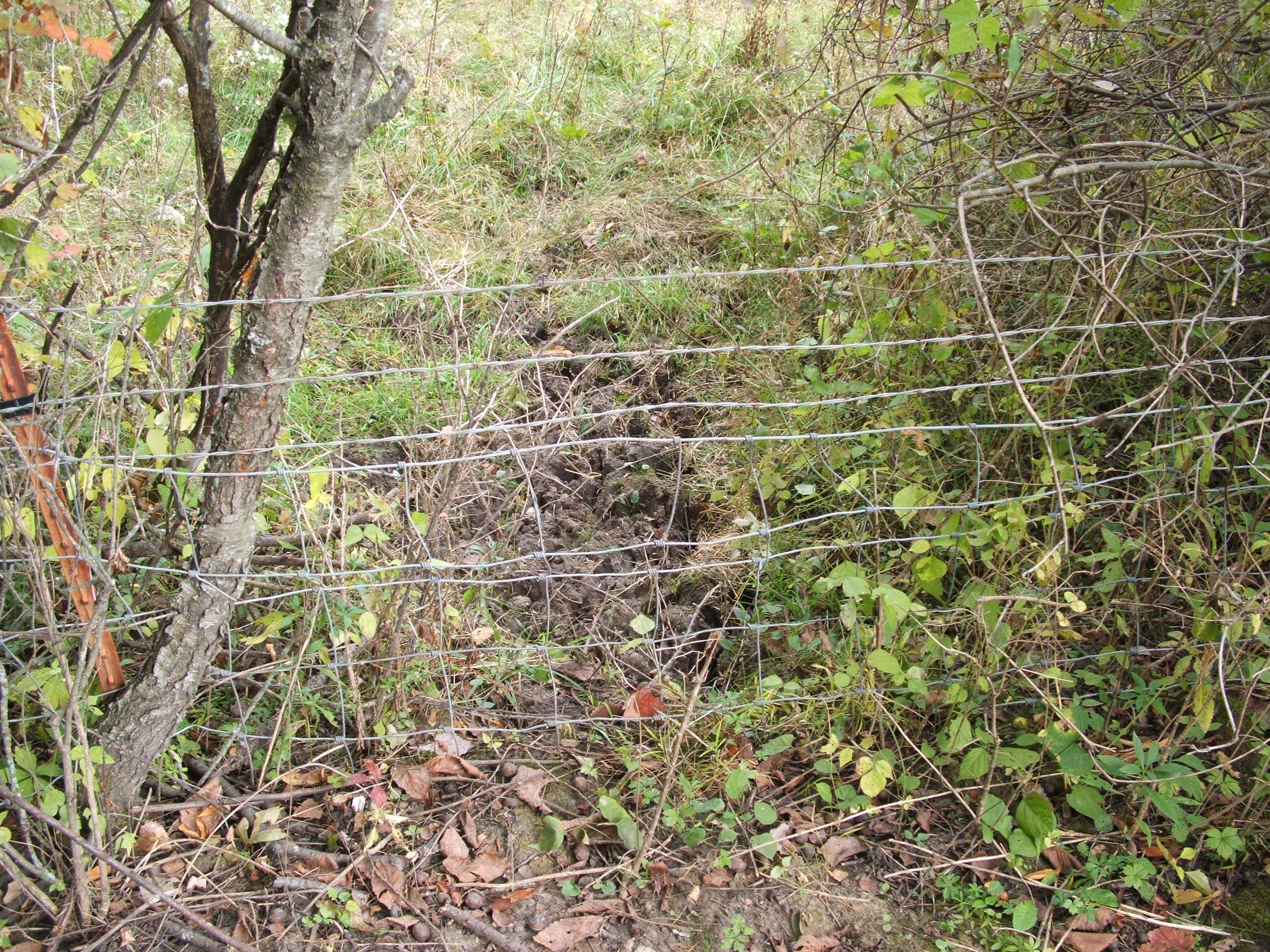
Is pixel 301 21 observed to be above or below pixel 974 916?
above

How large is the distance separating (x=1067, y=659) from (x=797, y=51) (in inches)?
163

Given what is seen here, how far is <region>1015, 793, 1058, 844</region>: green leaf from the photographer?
7.66 feet

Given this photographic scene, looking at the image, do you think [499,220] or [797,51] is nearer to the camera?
[499,220]

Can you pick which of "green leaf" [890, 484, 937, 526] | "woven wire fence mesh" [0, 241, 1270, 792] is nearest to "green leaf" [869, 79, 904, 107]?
"woven wire fence mesh" [0, 241, 1270, 792]

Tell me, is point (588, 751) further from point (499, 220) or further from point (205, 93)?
point (499, 220)

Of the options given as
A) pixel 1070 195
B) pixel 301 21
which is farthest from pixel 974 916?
pixel 301 21

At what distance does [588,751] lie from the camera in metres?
2.59

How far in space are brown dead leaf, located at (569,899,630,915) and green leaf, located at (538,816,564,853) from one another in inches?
5.9

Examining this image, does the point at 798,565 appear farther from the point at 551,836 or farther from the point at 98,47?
the point at 98,47

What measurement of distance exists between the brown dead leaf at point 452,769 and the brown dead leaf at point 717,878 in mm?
632

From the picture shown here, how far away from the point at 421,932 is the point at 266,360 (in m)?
1.37

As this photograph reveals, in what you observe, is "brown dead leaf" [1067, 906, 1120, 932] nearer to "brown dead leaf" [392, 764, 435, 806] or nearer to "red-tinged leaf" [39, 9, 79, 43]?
"brown dead leaf" [392, 764, 435, 806]

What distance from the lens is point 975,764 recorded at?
2410 millimetres

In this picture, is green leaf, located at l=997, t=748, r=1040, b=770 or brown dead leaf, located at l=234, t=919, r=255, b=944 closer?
brown dead leaf, located at l=234, t=919, r=255, b=944
